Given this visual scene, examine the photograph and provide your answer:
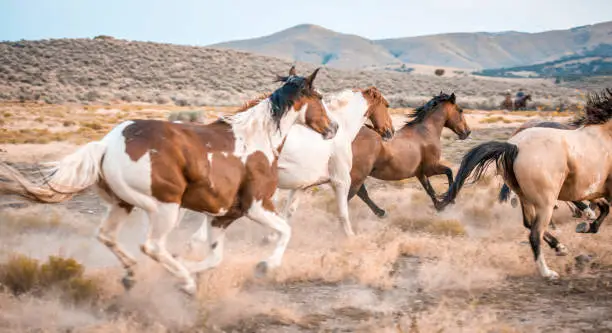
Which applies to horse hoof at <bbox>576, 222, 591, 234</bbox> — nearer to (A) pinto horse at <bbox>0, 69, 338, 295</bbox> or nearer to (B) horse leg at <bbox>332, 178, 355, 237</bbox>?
(B) horse leg at <bbox>332, 178, 355, 237</bbox>

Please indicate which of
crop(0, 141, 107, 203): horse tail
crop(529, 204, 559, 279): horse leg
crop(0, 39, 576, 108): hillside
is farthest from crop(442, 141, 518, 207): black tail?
crop(0, 39, 576, 108): hillside

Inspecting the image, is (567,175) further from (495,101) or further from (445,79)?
(445,79)

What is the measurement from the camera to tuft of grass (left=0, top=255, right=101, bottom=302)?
5.69 m

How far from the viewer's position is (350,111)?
8.82 metres

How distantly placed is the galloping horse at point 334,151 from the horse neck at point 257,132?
4.19 ft

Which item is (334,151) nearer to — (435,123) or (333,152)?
(333,152)

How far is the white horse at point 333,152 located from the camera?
7.74 meters

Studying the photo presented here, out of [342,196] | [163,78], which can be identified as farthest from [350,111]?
[163,78]

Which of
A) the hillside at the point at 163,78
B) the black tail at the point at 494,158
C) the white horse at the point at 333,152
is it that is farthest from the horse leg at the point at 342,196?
the hillside at the point at 163,78

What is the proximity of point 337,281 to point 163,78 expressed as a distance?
50991 mm

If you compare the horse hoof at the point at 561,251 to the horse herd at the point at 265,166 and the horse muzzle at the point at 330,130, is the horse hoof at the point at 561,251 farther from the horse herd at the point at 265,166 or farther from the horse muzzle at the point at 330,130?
the horse muzzle at the point at 330,130

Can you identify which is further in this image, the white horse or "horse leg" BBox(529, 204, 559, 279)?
the white horse

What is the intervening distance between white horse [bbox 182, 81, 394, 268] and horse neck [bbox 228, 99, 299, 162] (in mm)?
1177

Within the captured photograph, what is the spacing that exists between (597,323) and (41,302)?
4841mm
